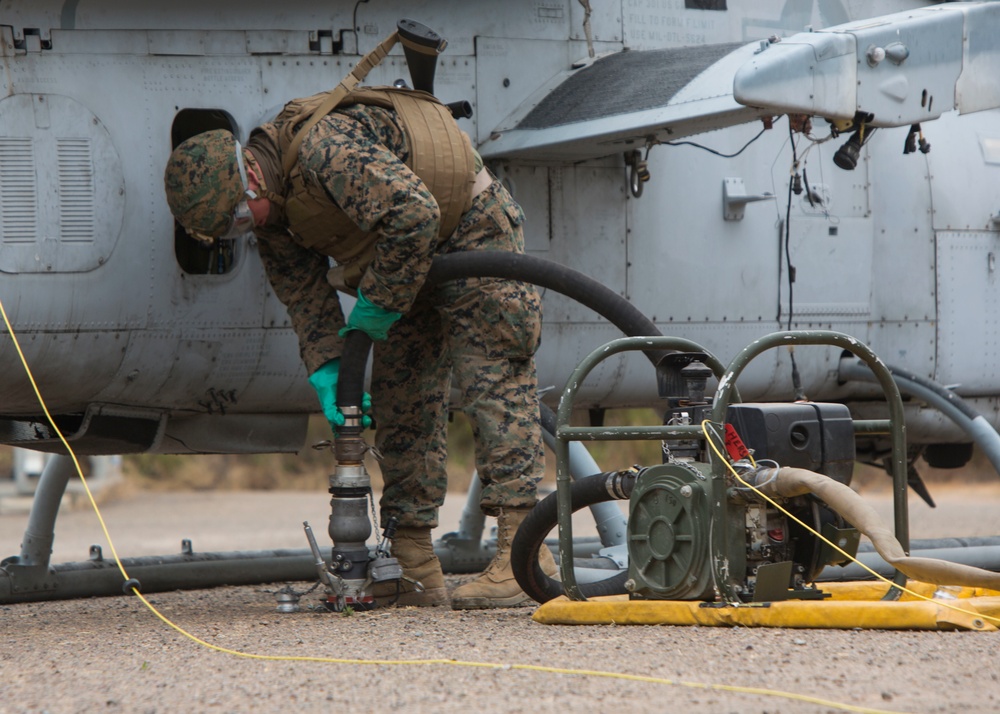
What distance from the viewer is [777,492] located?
368 cm

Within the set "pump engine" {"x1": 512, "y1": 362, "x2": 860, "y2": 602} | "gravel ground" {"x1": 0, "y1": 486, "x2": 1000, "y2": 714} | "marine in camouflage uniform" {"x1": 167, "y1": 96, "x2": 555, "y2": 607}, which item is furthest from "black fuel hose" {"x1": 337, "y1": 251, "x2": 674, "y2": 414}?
"gravel ground" {"x1": 0, "y1": 486, "x2": 1000, "y2": 714}

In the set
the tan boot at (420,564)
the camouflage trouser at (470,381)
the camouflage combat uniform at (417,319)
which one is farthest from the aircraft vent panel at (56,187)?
the tan boot at (420,564)

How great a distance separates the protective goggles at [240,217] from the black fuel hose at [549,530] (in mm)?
1442

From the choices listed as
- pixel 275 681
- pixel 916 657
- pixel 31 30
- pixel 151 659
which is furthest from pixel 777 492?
pixel 31 30

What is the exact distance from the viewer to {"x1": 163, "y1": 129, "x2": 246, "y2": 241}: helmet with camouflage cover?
453 cm

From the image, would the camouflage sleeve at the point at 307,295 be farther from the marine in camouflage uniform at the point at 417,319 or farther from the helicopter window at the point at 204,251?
the helicopter window at the point at 204,251

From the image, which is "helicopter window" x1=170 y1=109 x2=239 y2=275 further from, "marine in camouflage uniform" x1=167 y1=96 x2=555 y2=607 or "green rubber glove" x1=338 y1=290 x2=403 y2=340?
"green rubber glove" x1=338 y1=290 x2=403 y2=340

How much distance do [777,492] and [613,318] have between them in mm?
1115

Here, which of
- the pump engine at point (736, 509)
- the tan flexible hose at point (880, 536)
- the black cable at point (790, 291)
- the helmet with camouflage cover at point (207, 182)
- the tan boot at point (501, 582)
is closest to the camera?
the tan flexible hose at point (880, 536)

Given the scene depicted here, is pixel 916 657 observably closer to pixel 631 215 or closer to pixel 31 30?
pixel 631 215

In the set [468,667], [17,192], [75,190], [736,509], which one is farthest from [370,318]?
[468,667]

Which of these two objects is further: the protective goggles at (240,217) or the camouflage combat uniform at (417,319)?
the protective goggles at (240,217)

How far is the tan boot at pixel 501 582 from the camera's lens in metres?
4.63

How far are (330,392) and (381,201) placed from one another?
772mm
